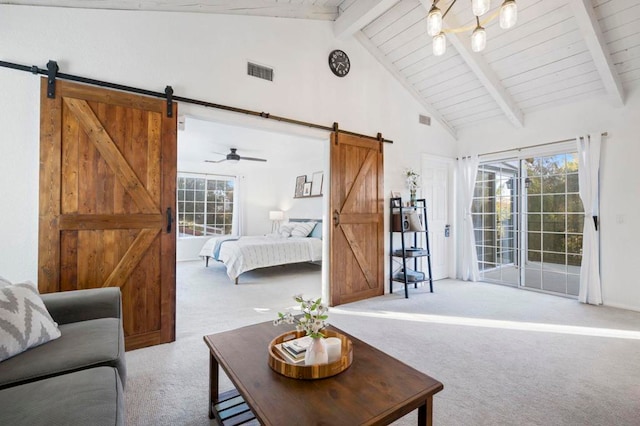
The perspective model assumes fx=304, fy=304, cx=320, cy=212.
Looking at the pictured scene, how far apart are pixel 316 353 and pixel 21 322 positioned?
1.55m

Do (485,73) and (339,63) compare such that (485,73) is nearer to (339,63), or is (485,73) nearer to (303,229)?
(339,63)

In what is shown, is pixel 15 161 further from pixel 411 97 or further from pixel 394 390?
pixel 411 97

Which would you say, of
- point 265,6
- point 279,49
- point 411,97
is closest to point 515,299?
point 411,97

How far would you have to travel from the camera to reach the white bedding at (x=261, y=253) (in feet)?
16.7

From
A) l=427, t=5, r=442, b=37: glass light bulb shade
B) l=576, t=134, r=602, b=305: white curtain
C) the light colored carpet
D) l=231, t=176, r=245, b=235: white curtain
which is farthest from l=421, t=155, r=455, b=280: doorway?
l=231, t=176, r=245, b=235: white curtain

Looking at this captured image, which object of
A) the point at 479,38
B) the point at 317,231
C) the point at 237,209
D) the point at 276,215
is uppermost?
the point at 479,38

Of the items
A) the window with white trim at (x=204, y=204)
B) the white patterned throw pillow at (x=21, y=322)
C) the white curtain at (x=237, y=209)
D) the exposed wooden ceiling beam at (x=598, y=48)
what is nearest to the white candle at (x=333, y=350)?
the white patterned throw pillow at (x=21, y=322)

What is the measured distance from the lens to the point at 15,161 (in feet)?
7.61

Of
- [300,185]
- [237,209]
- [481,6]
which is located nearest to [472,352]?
[481,6]

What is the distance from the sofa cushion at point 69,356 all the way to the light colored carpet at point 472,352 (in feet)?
1.59

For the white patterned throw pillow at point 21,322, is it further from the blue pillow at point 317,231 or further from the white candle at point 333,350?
the blue pillow at point 317,231

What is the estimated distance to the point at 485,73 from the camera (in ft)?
13.4

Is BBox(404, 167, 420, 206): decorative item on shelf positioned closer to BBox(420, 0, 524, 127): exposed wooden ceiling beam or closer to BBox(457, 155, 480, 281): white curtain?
BBox(457, 155, 480, 281): white curtain

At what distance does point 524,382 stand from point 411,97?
4.13 metres
